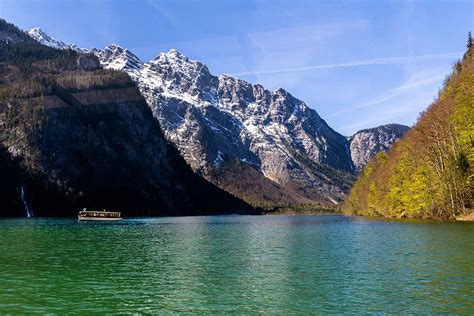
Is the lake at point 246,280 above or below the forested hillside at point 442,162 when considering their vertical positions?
below

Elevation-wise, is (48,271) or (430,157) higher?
(430,157)

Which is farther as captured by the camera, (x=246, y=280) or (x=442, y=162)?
(x=442, y=162)

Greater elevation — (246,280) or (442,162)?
(442,162)

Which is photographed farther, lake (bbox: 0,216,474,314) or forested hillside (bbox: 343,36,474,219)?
forested hillside (bbox: 343,36,474,219)

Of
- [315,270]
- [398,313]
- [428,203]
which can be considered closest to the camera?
[398,313]

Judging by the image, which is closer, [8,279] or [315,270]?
[8,279]

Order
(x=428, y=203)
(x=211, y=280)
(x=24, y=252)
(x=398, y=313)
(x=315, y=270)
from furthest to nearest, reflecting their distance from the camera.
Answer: (x=428, y=203) → (x=24, y=252) → (x=315, y=270) → (x=211, y=280) → (x=398, y=313)

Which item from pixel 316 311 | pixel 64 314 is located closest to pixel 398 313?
pixel 316 311

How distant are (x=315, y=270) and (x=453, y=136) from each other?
250 ft

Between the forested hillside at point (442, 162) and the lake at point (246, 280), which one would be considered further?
the forested hillside at point (442, 162)

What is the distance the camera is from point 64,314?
2589 cm

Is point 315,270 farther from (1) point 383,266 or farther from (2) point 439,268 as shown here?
(2) point 439,268

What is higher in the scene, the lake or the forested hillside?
the forested hillside

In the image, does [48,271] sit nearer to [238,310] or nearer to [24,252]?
[24,252]
